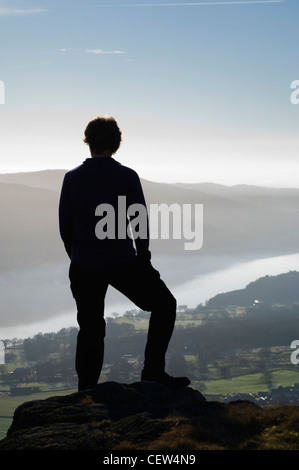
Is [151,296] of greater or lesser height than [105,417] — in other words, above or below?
above

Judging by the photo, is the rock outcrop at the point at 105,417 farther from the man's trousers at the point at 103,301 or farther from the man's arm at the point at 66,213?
the man's arm at the point at 66,213

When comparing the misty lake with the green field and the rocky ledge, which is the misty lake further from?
the rocky ledge

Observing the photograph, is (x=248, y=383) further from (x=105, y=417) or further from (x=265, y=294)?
(x=265, y=294)

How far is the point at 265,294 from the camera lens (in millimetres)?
98312

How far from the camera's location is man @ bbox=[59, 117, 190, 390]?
5.37m

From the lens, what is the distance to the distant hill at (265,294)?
309 feet

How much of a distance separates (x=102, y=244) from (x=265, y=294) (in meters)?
96.0

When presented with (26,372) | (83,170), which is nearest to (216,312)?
(26,372)

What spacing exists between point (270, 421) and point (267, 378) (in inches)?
1688

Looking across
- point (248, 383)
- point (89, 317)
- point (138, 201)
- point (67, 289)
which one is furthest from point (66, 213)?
point (67, 289)

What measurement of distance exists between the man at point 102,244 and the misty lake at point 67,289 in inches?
3211

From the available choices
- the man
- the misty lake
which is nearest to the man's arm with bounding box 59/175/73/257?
the man

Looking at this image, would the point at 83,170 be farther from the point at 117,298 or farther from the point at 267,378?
the point at 117,298

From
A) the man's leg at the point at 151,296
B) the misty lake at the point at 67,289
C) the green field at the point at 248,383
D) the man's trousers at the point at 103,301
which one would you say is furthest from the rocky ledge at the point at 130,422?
the misty lake at the point at 67,289
